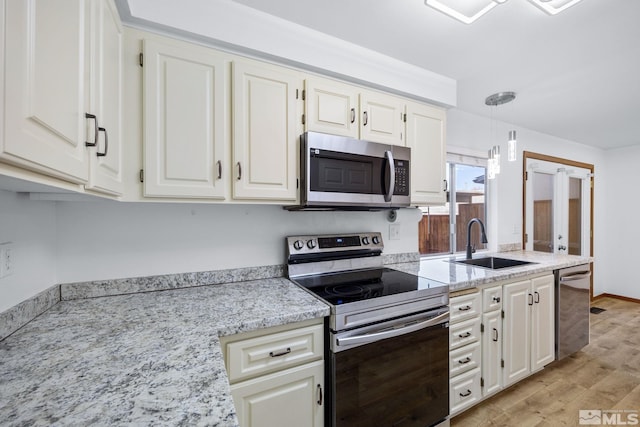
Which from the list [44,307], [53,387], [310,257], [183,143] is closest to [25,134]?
[53,387]

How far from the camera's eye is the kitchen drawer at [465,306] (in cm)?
169

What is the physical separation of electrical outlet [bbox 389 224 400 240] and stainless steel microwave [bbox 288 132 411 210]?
16.6 inches

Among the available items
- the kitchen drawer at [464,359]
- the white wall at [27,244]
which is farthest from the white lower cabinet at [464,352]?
the white wall at [27,244]

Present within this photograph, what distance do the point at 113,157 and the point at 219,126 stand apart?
48 cm

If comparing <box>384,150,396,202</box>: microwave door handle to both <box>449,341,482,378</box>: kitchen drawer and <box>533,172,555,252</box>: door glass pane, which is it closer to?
<box>449,341,482,378</box>: kitchen drawer

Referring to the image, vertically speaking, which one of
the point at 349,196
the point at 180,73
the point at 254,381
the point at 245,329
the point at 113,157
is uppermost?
the point at 180,73

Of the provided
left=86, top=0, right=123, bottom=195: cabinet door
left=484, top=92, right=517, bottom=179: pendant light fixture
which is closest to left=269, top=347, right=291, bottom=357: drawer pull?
left=86, top=0, right=123, bottom=195: cabinet door

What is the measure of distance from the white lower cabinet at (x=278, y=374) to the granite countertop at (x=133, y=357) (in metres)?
0.07

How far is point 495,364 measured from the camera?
6.30 ft

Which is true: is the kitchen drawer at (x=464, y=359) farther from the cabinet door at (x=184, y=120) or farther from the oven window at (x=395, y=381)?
the cabinet door at (x=184, y=120)

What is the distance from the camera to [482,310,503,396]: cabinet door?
1.86m

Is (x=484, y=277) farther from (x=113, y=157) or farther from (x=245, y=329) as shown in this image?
(x=113, y=157)

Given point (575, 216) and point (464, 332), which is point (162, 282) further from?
point (575, 216)

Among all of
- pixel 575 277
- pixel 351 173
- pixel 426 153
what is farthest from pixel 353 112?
pixel 575 277
